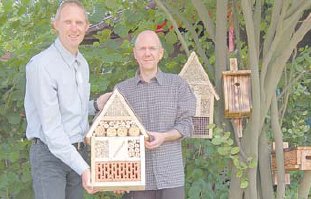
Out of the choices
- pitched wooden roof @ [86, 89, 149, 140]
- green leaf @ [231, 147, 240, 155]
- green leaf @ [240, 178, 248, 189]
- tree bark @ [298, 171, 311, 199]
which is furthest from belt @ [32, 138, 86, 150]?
tree bark @ [298, 171, 311, 199]

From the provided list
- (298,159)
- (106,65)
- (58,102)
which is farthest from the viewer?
(106,65)

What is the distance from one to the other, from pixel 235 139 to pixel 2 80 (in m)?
1.56

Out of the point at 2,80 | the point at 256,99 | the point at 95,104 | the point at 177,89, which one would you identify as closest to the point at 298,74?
the point at 256,99

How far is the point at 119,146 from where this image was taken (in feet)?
9.66

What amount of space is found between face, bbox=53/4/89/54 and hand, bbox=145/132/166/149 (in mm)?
558

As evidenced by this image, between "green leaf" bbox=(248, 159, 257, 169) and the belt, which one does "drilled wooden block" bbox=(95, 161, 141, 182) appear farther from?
"green leaf" bbox=(248, 159, 257, 169)

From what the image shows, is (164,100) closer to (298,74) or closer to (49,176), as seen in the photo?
(49,176)

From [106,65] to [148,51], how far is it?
45.2 inches

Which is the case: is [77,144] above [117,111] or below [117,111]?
below

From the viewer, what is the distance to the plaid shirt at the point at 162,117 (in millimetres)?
3072

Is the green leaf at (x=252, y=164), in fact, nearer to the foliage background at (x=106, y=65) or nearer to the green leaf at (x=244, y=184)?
the green leaf at (x=244, y=184)

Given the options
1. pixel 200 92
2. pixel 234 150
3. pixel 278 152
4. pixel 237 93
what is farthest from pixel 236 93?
pixel 278 152

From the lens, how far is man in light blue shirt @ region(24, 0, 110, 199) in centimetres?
277

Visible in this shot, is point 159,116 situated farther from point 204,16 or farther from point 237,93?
point 204,16
